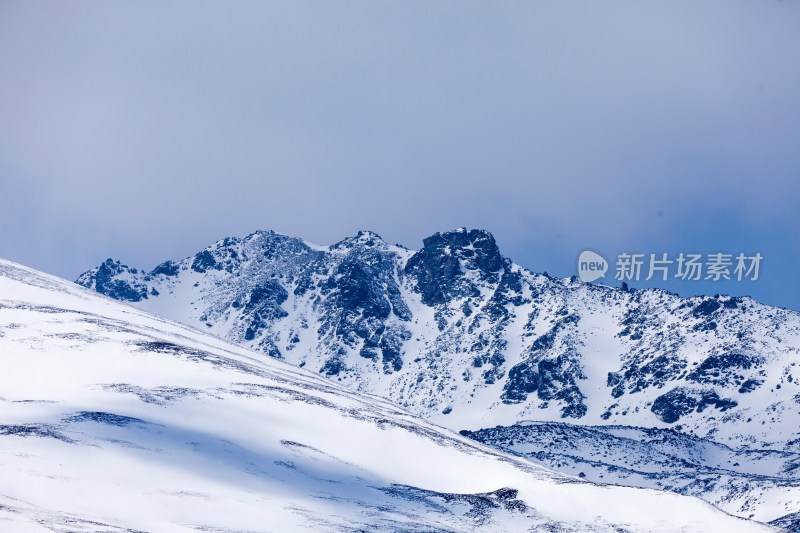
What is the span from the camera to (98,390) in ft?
315

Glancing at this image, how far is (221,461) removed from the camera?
83438 mm

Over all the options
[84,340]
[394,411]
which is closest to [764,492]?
[394,411]

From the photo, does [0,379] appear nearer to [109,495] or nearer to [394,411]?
[109,495]

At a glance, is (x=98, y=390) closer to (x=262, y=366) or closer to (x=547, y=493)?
(x=547, y=493)

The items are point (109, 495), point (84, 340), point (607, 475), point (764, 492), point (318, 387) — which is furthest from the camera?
point (607, 475)

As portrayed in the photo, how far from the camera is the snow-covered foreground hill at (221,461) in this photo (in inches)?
2672

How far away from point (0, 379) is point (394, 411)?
59.2m

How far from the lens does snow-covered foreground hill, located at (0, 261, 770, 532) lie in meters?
67.9

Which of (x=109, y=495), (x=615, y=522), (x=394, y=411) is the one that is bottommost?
(x=109, y=495)

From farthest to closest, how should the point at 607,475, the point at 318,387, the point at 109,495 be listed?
the point at 607,475 < the point at 318,387 < the point at 109,495

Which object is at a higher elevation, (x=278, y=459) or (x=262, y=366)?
(x=262, y=366)

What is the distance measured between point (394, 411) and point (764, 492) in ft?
187

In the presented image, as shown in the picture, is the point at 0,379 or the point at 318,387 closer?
the point at 0,379

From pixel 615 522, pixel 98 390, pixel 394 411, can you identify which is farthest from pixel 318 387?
pixel 615 522
